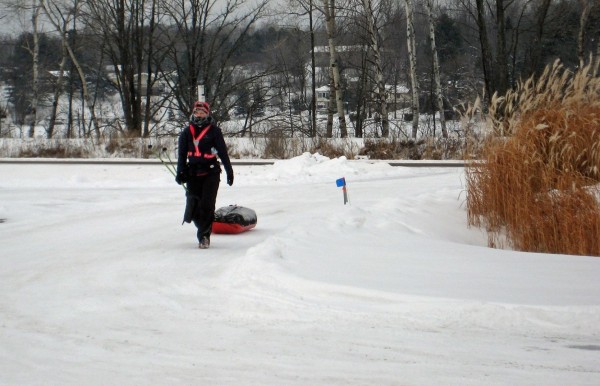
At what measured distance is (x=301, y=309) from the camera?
5.93 m

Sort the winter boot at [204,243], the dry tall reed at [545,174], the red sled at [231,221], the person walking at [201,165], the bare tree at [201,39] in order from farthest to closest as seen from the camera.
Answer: the bare tree at [201,39] → the red sled at [231,221] → the dry tall reed at [545,174] → the winter boot at [204,243] → the person walking at [201,165]

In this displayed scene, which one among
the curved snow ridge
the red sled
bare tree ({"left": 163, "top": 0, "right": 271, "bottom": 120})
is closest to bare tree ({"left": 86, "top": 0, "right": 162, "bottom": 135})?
bare tree ({"left": 163, "top": 0, "right": 271, "bottom": 120})

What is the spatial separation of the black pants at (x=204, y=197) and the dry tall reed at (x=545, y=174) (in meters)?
3.94

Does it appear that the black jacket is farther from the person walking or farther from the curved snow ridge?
the curved snow ridge

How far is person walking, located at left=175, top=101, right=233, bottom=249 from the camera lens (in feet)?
29.5

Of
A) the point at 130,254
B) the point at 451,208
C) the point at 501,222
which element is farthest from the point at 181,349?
the point at 451,208

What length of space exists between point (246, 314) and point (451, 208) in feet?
21.6

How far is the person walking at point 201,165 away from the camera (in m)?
8.98

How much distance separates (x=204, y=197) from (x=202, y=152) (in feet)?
1.77

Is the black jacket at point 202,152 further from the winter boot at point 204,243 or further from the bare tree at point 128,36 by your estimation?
the bare tree at point 128,36

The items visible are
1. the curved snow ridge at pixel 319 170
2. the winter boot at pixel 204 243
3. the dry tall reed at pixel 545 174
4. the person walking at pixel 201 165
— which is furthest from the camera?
the curved snow ridge at pixel 319 170

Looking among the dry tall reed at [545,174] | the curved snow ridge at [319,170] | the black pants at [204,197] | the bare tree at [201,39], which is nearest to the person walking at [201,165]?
the black pants at [204,197]

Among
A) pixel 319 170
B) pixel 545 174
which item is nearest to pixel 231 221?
pixel 545 174

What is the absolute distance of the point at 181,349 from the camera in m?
5.10
